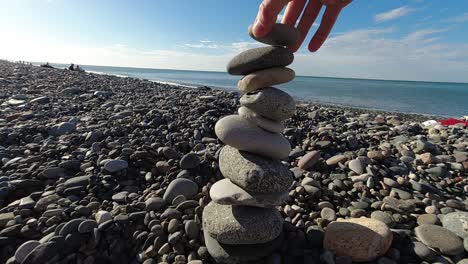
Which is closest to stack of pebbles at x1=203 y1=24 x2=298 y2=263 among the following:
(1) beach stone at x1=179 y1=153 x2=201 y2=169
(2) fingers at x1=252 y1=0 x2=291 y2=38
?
(2) fingers at x1=252 y1=0 x2=291 y2=38

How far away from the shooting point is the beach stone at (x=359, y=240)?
2775 millimetres

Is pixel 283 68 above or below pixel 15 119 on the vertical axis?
above

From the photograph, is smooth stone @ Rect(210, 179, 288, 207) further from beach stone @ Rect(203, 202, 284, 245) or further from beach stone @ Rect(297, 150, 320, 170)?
beach stone @ Rect(297, 150, 320, 170)

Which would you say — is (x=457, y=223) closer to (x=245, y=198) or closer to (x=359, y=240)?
(x=359, y=240)

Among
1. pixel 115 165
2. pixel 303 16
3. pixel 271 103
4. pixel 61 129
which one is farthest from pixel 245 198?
pixel 61 129

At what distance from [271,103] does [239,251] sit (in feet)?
5.05

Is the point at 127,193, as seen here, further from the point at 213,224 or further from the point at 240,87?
the point at 240,87

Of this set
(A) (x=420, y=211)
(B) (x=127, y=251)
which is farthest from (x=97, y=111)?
(A) (x=420, y=211)

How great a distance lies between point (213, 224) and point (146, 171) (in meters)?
2.17

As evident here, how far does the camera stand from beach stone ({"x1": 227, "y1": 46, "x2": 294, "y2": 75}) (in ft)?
9.50

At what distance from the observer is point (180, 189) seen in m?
3.91

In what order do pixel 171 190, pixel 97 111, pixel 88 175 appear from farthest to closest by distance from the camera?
pixel 97 111 → pixel 88 175 → pixel 171 190

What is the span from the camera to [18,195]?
4008 millimetres

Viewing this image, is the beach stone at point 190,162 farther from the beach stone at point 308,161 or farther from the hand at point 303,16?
the hand at point 303,16
